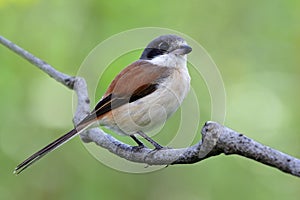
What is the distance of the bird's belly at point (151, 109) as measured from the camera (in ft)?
10.7

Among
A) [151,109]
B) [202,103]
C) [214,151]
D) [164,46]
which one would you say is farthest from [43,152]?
[202,103]

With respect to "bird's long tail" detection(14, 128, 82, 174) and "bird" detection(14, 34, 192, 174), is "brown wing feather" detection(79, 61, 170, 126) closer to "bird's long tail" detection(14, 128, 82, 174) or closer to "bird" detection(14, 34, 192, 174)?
"bird" detection(14, 34, 192, 174)

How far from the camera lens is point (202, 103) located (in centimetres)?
503

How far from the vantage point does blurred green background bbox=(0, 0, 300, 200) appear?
4.96 m

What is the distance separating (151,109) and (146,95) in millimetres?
118

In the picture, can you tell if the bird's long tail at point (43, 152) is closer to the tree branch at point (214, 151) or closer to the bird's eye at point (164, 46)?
the tree branch at point (214, 151)

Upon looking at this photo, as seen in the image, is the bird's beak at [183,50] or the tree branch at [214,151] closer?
the tree branch at [214,151]

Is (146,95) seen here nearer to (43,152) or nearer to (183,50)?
(183,50)

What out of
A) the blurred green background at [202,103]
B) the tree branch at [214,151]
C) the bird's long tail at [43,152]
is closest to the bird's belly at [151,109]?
the tree branch at [214,151]

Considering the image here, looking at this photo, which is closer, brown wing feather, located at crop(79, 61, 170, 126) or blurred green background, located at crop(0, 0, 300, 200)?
brown wing feather, located at crop(79, 61, 170, 126)

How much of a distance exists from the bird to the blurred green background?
4.89 ft

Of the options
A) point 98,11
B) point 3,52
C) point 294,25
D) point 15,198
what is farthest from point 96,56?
point 294,25

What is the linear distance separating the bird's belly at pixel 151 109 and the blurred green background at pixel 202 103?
156 centimetres

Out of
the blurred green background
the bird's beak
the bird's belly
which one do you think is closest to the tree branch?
the bird's belly
